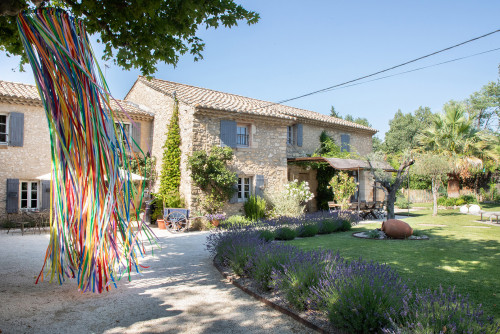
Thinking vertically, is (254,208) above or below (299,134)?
below

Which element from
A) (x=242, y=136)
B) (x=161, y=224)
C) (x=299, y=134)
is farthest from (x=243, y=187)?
(x=299, y=134)

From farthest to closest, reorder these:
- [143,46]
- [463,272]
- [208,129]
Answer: [208,129] < [143,46] < [463,272]

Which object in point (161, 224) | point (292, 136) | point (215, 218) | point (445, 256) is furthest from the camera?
point (292, 136)

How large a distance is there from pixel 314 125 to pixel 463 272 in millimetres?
12034

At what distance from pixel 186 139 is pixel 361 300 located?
10.1 m

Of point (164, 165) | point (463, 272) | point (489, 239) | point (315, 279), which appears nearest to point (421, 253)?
point (463, 272)

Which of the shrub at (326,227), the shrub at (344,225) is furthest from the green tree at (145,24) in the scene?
the shrub at (344,225)

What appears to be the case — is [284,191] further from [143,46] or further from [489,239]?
[143,46]

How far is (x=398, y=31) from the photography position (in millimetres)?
7672

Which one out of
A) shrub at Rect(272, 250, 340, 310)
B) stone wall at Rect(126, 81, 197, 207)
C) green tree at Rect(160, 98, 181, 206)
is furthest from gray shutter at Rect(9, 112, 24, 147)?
shrub at Rect(272, 250, 340, 310)

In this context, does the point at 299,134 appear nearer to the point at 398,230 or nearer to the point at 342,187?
the point at 342,187

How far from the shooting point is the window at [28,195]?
39.6 feet

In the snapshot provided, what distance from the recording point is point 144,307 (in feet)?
12.7

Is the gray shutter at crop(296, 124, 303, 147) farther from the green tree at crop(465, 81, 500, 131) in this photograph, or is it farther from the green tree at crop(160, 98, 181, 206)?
the green tree at crop(465, 81, 500, 131)
